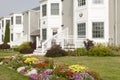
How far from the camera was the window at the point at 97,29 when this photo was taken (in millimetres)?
34594

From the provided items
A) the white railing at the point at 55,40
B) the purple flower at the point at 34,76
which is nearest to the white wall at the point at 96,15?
the white railing at the point at 55,40

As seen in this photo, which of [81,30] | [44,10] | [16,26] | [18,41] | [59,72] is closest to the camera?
[59,72]

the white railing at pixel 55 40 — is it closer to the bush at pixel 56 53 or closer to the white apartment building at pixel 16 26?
the bush at pixel 56 53

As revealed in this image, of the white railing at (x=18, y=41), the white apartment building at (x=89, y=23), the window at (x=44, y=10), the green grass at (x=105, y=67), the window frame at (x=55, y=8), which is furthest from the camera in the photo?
the white railing at (x=18, y=41)

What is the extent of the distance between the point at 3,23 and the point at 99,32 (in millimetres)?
47785

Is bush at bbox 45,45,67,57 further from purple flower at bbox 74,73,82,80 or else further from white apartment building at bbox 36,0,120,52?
purple flower at bbox 74,73,82,80

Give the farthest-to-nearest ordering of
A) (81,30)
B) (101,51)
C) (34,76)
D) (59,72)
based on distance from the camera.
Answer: (81,30) → (101,51) → (34,76) → (59,72)

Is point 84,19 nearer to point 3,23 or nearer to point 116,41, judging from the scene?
point 116,41

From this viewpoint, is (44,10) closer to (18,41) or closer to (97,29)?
(18,41)

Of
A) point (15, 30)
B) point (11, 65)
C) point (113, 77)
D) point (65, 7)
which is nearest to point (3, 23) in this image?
point (15, 30)

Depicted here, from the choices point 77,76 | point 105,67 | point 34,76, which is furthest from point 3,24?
point 77,76

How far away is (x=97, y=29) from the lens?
34625mm

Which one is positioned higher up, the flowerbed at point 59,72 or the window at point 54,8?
the window at point 54,8

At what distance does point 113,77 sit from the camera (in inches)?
624
